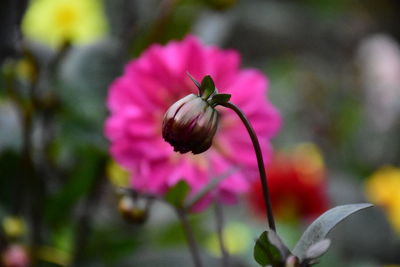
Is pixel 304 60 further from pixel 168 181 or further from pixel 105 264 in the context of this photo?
pixel 168 181

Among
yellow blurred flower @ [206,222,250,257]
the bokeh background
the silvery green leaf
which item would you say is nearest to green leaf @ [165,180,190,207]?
the bokeh background

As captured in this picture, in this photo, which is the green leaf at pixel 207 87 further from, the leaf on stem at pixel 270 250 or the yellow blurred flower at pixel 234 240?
the yellow blurred flower at pixel 234 240

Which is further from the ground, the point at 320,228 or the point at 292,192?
the point at 292,192

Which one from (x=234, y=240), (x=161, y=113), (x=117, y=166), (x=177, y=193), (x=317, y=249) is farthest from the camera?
(x=234, y=240)

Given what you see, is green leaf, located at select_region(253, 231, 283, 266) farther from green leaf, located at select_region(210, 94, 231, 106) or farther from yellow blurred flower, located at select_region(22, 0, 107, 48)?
yellow blurred flower, located at select_region(22, 0, 107, 48)

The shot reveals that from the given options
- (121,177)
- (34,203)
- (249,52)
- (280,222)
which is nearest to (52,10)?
(121,177)

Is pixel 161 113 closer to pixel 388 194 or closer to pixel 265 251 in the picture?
pixel 265 251

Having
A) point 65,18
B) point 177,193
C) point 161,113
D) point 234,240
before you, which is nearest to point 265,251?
point 177,193

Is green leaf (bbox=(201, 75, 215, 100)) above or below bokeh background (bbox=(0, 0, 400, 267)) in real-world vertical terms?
below
